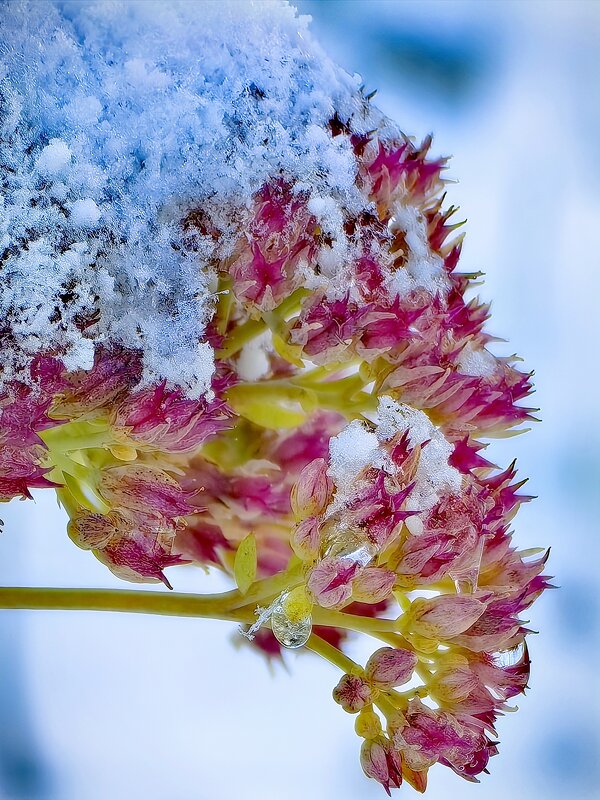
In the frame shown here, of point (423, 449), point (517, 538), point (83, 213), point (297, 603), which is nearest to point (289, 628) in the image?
point (297, 603)

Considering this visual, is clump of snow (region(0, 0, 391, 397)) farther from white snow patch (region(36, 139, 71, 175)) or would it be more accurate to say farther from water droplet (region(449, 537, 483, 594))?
water droplet (region(449, 537, 483, 594))

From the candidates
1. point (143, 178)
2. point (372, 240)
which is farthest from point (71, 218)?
point (372, 240)

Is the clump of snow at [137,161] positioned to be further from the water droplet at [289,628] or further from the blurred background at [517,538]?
the blurred background at [517,538]

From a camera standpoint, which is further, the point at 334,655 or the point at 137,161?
the point at 334,655

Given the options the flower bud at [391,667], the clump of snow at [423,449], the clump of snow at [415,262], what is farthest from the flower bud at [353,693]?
the clump of snow at [415,262]

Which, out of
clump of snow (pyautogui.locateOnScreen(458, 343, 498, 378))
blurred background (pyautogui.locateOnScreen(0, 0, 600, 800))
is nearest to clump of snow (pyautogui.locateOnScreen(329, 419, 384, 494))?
clump of snow (pyautogui.locateOnScreen(458, 343, 498, 378))

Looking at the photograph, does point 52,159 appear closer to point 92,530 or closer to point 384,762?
point 92,530
